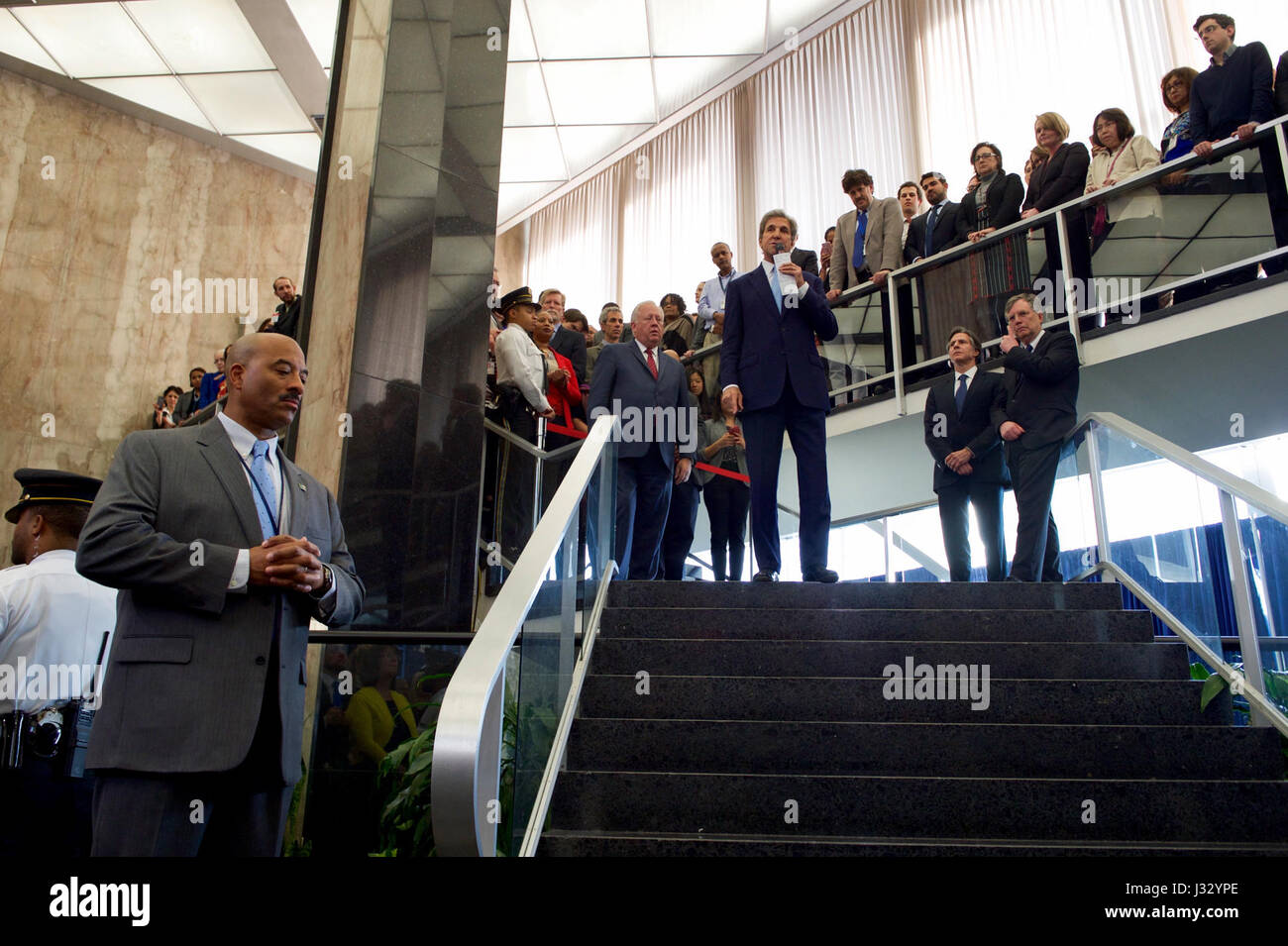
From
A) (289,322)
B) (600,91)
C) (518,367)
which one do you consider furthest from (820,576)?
(600,91)

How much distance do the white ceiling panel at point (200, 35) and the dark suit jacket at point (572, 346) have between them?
18.7 feet

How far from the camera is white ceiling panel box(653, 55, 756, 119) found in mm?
12914

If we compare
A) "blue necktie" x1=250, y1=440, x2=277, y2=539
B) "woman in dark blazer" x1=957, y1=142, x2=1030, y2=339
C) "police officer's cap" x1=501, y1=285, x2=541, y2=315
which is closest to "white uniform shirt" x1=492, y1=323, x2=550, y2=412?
"police officer's cap" x1=501, y1=285, x2=541, y2=315

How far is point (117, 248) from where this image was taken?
40.1ft

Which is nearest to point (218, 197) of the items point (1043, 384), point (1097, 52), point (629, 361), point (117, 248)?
point (117, 248)

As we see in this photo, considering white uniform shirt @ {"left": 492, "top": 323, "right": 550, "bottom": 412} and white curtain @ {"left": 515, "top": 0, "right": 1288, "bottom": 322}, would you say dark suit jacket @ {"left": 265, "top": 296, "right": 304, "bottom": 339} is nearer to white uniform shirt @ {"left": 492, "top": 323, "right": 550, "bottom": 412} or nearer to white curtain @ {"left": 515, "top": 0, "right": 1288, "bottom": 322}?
white uniform shirt @ {"left": 492, "top": 323, "right": 550, "bottom": 412}

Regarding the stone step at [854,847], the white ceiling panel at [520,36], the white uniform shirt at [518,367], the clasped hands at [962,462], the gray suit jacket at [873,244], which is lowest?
the stone step at [854,847]

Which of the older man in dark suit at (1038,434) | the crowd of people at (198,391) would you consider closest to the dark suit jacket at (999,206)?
the older man in dark suit at (1038,434)

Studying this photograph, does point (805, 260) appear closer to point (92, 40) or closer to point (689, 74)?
point (689, 74)

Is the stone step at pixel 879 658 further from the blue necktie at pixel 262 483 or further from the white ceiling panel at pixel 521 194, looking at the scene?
the white ceiling panel at pixel 521 194

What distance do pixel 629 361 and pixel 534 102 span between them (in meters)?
8.53

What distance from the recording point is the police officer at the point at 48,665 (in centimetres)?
337
